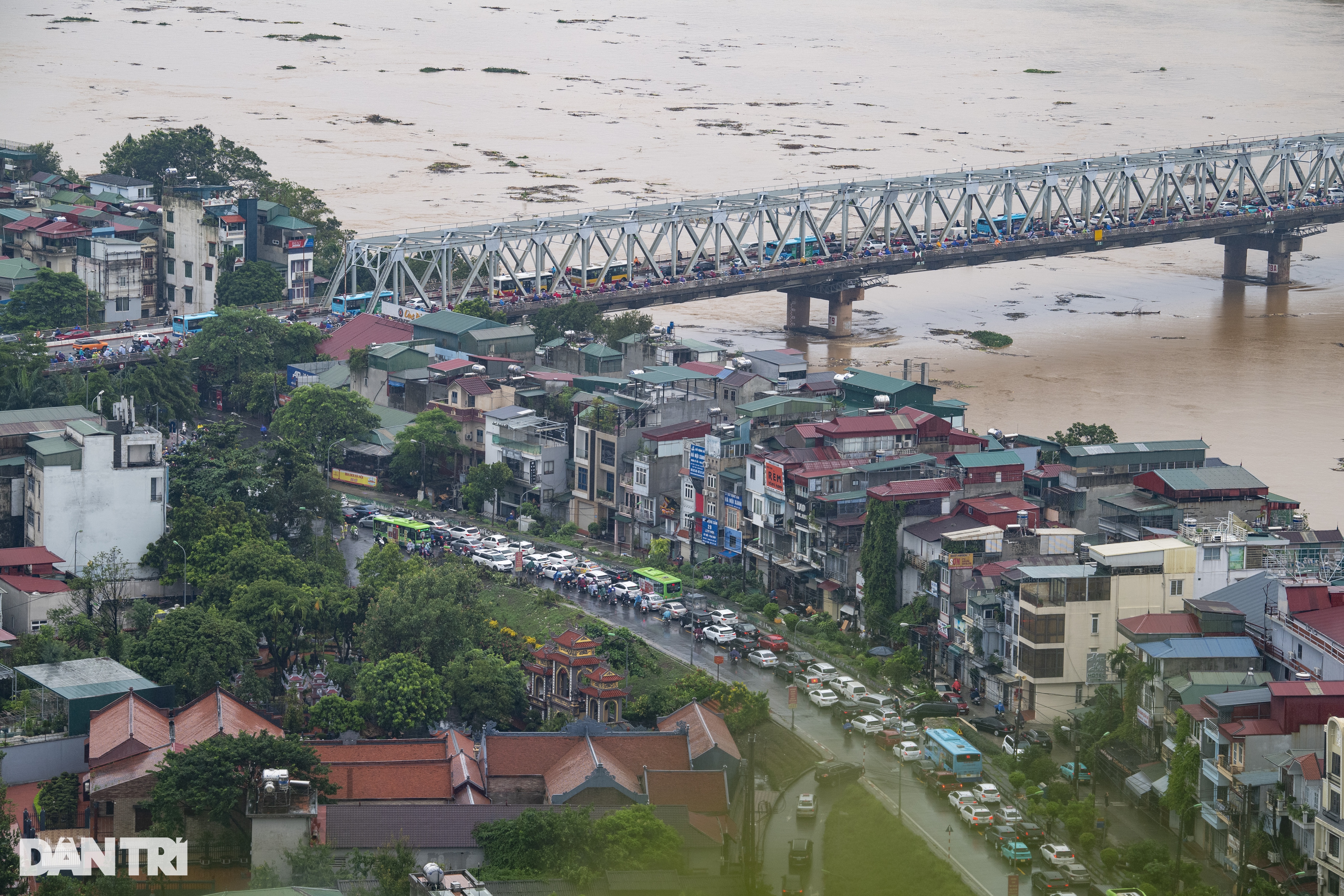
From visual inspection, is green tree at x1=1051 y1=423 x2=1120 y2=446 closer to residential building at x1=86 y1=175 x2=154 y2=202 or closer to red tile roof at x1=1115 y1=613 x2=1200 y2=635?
red tile roof at x1=1115 y1=613 x2=1200 y2=635

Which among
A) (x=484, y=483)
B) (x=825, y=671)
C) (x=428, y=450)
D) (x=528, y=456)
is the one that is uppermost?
(x=528, y=456)

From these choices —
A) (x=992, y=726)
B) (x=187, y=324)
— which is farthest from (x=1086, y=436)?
(x=187, y=324)

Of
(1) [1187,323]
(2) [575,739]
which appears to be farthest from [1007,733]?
(1) [1187,323]

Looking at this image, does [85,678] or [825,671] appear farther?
[825,671]

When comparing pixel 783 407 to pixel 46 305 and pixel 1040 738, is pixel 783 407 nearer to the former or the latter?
pixel 1040 738

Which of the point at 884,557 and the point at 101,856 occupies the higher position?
the point at 884,557

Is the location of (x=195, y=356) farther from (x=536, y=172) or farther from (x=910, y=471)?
(x=536, y=172)
